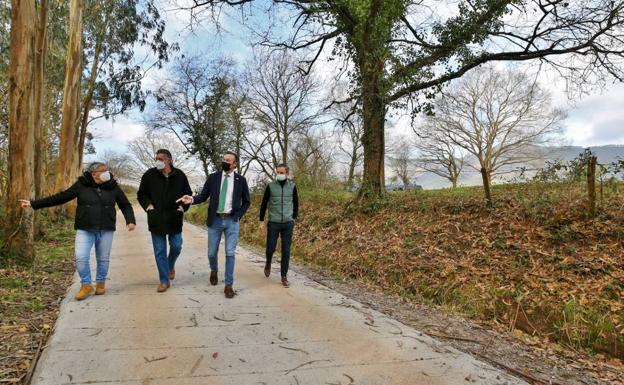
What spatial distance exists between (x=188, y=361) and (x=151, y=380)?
39 centimetres

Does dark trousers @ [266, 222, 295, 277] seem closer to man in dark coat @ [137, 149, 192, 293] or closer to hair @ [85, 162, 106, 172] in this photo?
man in dark coat @ [137, 149, 192, 293]

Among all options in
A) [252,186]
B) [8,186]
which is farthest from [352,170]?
[8,186]

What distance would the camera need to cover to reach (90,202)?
5.14 metres

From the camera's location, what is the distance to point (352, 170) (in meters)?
38.3

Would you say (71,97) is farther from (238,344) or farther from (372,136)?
(238,344)

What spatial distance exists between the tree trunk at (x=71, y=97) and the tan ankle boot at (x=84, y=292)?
15919mm

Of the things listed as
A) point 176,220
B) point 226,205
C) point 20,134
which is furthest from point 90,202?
point 20,134

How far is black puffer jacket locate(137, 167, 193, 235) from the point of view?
5.54 meters

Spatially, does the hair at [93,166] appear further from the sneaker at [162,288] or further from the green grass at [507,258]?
the green grass at [507,258]

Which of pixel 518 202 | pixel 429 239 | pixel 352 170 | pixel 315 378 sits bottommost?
pixel 315 378

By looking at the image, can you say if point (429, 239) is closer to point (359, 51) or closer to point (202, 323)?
point (202, 323)

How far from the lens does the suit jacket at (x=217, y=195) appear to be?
582 cm

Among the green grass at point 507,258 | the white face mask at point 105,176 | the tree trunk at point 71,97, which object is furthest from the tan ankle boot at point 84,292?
the tree trunk at point 71,97

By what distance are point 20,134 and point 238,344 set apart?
6.01m
